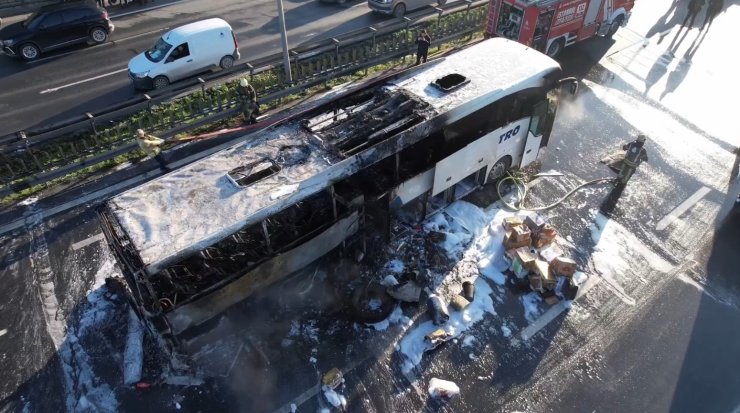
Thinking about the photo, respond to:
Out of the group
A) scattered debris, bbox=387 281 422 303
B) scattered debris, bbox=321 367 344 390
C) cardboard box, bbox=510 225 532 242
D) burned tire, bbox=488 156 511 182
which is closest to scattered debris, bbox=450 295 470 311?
scattered debris, bbox=387 281 422 303

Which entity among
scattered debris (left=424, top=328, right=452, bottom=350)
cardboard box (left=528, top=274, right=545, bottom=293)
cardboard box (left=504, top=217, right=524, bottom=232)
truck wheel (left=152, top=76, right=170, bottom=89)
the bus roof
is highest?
the bus roof

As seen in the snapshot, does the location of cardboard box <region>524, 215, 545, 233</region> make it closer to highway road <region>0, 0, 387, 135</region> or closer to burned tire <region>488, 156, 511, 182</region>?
burned tire <region>488, 156, 511, 182</region>

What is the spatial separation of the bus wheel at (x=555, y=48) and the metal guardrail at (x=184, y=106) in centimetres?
325

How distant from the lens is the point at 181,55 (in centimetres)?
1513

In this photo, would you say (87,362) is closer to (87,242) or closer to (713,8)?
(87,242)

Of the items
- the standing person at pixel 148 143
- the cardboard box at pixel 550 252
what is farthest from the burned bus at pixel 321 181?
the standing person at pixel 148 143

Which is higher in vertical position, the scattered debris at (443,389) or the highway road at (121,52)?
the highway road at (121,52)

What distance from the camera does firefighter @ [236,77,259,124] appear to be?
495 inches

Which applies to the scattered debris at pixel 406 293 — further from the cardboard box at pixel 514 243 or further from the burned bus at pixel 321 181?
the cardboard box at pixel 514 243

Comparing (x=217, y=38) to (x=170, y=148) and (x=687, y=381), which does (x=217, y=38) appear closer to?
(x=170, y=148)

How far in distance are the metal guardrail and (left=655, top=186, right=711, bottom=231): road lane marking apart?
9450mm

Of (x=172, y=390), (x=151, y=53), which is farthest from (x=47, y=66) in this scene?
(x=172, y=390)

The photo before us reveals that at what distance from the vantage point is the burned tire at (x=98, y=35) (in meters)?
18.0

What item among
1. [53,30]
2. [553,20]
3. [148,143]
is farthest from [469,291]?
[53,30]
